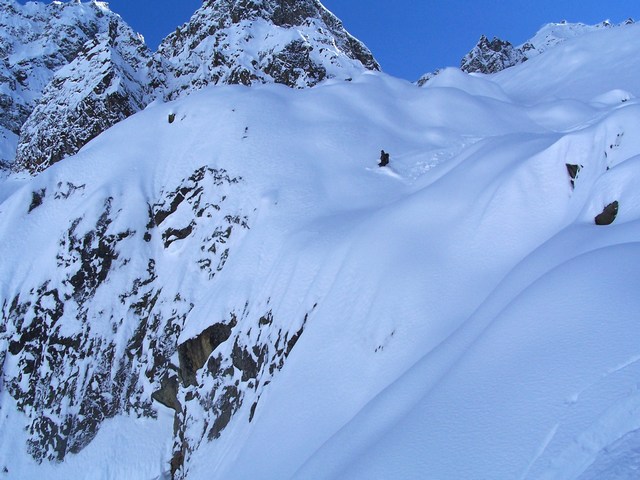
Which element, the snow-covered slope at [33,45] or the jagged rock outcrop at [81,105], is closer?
the jagged rock outcrop at [81,105]

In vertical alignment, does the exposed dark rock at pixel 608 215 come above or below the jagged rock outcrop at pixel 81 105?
below

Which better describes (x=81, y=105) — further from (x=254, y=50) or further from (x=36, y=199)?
(x=36, y=199)

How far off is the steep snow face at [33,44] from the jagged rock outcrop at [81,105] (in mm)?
13661

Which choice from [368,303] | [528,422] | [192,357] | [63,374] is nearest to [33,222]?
[63,374]

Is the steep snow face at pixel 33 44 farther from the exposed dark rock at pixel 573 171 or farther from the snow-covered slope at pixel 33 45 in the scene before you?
the exposed dark rock at pixel 573 171

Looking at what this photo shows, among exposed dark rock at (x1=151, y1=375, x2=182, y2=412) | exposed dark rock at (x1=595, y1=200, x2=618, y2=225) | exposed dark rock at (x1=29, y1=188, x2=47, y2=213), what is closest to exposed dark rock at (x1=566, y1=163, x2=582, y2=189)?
exposed dark rock at (x1=595, y1=200, x2=618, y2=225)

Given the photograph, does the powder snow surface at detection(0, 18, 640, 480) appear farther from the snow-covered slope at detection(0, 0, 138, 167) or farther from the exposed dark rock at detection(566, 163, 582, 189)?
the snow-covered slope at detection(0, 0, 138, 167)

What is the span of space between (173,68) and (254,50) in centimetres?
781

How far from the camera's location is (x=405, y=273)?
9984 mm

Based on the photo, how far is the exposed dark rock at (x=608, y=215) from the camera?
7668 mm

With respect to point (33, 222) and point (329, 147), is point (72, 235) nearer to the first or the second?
point (33, 222)

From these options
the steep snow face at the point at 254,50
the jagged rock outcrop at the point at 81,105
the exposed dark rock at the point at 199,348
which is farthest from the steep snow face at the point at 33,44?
the exposed dark rock at the point at 199,348

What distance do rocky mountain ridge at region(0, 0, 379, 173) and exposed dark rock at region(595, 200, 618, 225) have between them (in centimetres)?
3284

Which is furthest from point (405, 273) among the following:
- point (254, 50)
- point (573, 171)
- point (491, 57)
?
point (491, 57)
